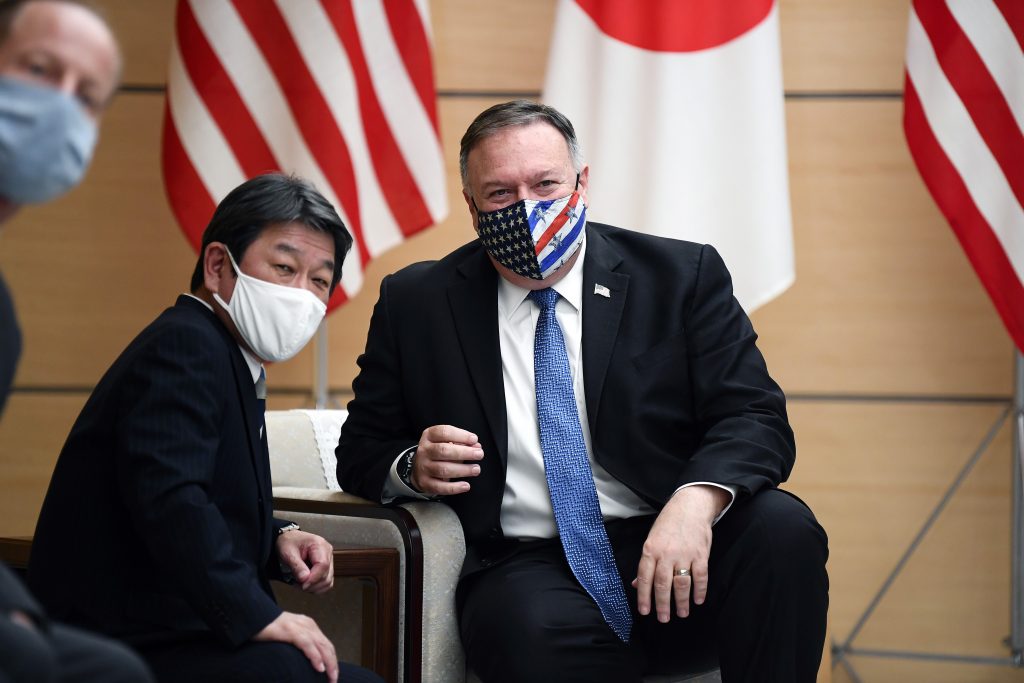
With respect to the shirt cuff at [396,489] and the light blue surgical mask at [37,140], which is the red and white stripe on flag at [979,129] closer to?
the shirt cuff at [396,489]

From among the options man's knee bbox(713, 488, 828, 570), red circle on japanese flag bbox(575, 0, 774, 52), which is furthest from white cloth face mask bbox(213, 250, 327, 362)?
red circle on japanese flag bbox(575, 0, 774, 52)

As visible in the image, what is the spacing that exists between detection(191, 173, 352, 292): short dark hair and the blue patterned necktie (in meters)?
0.52

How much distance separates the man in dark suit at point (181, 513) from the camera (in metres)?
1.47

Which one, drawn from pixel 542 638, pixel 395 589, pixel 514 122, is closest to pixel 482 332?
pixel 514 122

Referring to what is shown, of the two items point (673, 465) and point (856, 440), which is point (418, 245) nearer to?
point (856, 440)

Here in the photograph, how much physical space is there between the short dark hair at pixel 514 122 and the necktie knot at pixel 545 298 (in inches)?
9.8

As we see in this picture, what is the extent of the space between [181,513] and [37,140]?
61 cm

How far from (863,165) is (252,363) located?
2355 millimetres

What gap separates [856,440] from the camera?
3525 mm

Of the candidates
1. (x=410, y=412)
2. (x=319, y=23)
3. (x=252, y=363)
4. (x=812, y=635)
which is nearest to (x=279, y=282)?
(x=252, y=363)

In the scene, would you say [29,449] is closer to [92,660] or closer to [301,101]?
[301,101]

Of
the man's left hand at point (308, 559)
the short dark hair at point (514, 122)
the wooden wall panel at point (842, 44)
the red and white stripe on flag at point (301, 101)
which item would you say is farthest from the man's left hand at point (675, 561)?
the wooden wall panel at point (842, 44)

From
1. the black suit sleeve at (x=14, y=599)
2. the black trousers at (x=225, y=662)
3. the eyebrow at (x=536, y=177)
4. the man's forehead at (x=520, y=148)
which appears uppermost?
the man's forehead at (x=520, y=148)

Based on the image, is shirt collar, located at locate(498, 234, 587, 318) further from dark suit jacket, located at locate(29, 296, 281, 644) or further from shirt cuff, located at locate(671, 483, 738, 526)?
dark suit jacket, located at locate(29, 296, 281, 644)
